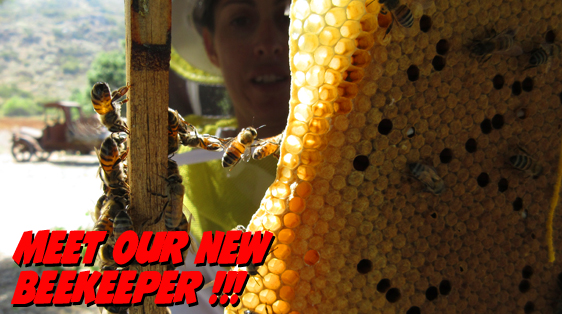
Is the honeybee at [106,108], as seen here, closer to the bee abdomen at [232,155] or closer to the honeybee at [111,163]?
the honeybee at [111,163]

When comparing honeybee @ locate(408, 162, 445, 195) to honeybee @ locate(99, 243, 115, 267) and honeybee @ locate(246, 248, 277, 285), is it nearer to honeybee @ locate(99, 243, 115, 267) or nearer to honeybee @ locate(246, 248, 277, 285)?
honeybee @ locate(246, 248, 277, 285)

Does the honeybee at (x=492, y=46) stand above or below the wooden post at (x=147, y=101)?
above

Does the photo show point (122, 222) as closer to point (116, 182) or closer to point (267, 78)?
point (116, 182)

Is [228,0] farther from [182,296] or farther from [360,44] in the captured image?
[182,296]

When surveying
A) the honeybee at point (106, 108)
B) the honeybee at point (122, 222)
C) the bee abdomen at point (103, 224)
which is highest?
the honeybee at point (106, 108)

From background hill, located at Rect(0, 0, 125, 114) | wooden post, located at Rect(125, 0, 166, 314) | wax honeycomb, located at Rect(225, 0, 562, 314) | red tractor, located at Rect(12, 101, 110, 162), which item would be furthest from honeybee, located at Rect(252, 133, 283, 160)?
background hill, located at Rect(0, 0, 125, 114)

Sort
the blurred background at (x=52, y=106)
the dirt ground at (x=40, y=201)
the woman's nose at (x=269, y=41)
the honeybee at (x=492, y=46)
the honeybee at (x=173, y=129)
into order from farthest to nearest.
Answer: the blurred background at (x=52, y=106) → the dirt ground at (x=40, y=201) → the woman's nose at (x=269, y=41) → the honeybee at (x=492, y=46) → the honeybee at (x=173, y=129)

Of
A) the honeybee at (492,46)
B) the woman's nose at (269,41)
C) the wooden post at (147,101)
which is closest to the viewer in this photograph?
the wooden post at (147,101)

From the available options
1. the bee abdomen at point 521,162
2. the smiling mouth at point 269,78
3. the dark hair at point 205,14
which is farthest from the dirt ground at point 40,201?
the bee abdomen at point 521,162
